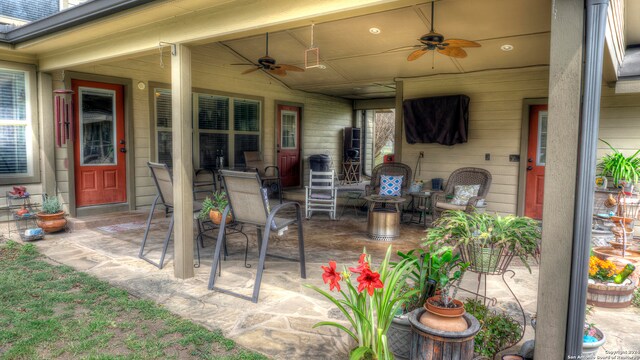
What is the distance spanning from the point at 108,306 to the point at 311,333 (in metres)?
1.59

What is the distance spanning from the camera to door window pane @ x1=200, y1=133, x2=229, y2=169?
24.9 ft

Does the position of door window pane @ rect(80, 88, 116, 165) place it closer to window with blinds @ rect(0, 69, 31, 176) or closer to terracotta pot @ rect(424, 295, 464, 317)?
window with blinds @ rect(0, 69, 31, 176)

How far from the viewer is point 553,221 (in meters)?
1.95

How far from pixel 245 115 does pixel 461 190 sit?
4467 millimetres

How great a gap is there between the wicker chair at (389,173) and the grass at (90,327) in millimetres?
4179

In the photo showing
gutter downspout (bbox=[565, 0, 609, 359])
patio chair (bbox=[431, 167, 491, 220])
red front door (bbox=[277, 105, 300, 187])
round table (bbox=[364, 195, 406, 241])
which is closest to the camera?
gutter downspout (bbox=[565, 0, 609, 359])

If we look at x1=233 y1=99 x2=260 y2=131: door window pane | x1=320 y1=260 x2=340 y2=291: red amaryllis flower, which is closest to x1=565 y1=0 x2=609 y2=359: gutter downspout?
x1=320 y1=260 x2=340 y2=291: red amaryllis flower

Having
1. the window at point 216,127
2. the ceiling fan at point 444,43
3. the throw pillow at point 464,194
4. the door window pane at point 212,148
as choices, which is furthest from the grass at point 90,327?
the throw pillow at point 464,194

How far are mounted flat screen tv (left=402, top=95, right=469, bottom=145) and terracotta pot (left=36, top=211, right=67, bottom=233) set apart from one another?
17.9ft

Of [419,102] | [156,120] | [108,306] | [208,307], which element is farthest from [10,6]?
[419,102]

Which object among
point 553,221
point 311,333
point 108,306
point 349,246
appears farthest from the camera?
point 349,246

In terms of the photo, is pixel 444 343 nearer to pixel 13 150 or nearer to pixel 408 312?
pixel 408 312

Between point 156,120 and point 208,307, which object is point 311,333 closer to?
point 208,307

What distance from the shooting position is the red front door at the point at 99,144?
242 inches
